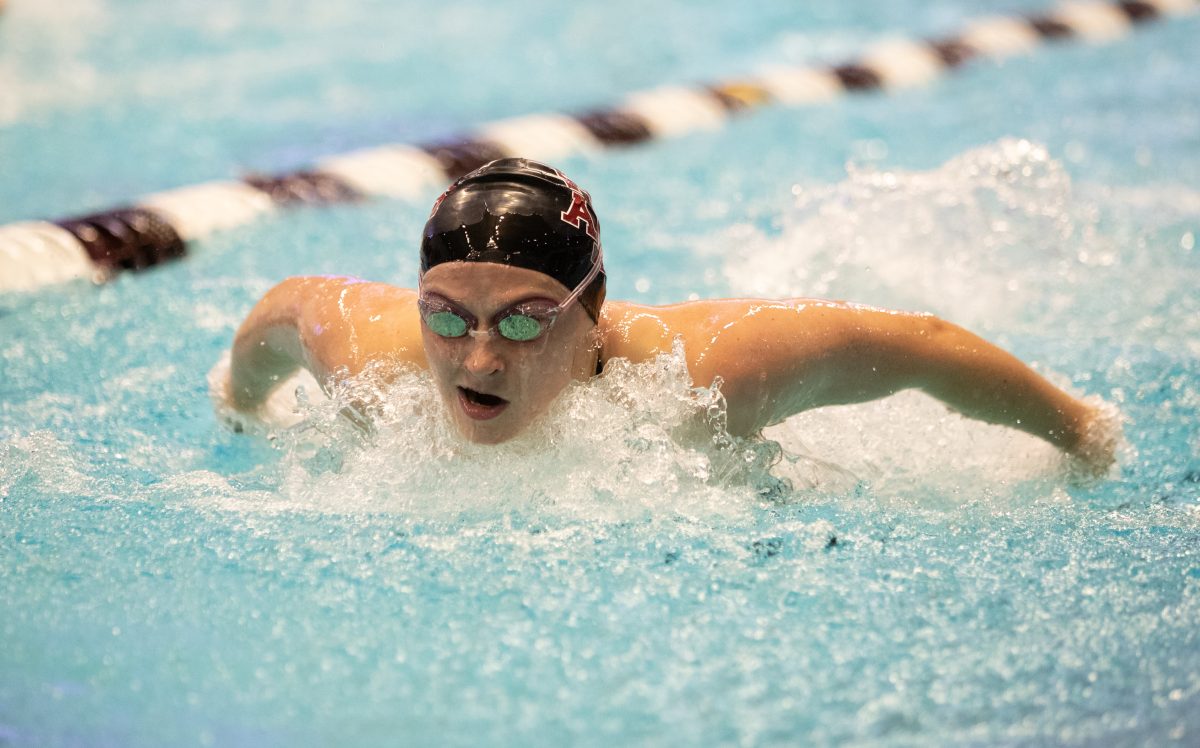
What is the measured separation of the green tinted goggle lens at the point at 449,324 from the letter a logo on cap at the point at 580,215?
257 mm

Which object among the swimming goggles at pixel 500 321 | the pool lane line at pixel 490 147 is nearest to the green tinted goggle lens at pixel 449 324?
Answer: the swimming goggles at pixel 500 321

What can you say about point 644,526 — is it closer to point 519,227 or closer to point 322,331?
point 519,227

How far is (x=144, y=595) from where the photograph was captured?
6.65 ft

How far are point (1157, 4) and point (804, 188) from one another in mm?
4226

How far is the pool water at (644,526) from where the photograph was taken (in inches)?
A: 70.7

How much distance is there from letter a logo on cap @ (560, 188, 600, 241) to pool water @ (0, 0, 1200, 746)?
0.27 meters

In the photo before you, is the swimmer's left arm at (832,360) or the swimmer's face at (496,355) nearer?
the swimmer's face at (496,355)

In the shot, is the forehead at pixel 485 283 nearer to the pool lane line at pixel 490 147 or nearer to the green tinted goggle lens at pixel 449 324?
the green tinted goggle lens at pixel 449 324

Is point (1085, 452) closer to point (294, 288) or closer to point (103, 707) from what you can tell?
point (294, 288)

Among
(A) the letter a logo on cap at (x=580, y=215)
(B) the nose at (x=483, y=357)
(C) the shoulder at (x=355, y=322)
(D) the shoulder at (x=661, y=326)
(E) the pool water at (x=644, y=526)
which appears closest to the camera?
(E) the pool water at (x=644, y=526)

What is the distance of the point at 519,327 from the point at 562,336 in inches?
3.9

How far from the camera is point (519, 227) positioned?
204 centimetres

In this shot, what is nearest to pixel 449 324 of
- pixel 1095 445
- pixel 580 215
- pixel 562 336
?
pixel 562 336

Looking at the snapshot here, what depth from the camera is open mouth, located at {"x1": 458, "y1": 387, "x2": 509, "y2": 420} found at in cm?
207
